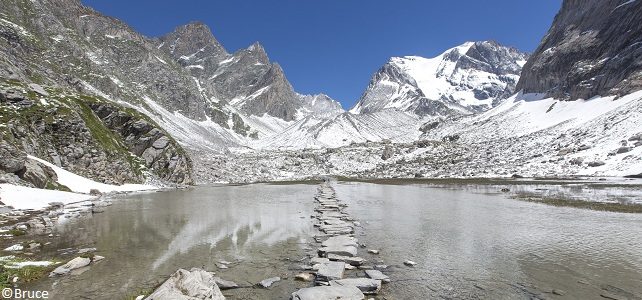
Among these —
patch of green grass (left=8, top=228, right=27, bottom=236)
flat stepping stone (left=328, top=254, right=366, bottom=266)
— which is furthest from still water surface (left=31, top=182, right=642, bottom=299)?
patch of green grass (left=8, top=228, right=27, bottom=236)

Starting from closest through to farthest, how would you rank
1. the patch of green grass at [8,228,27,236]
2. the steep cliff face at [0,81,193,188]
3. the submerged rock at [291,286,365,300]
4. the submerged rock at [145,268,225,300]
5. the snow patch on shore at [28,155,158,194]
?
the submerged rock at [145,268,225,300] < the submerged rock at [291,286,365,300] < the patch of green grass at [8,228,27,236] < the snow patch on shore at [28,155,158,194] < the steep cliff face at [0,81,193,188]

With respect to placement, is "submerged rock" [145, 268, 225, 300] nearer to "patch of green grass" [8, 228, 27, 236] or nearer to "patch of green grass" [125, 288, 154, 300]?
"patch of green grass" [125, 288, 154, 300]

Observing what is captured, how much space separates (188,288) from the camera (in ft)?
40.6

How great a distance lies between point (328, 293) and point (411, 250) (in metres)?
8.79

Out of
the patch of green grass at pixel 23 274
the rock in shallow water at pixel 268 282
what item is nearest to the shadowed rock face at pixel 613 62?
the rock in shallow water at pixel 268 282

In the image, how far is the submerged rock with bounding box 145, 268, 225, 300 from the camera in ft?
38.9

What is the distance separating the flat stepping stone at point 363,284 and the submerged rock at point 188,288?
176 inches

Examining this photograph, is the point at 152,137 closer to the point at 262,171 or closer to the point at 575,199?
the point at 262,171

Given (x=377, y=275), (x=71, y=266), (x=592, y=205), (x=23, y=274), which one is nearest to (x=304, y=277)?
(x=377, y=275)

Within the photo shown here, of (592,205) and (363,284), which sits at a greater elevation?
(592,205)

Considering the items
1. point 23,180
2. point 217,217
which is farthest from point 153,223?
point 23,180

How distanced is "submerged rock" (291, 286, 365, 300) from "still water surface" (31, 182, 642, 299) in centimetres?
102

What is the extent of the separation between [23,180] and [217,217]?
26573 mm

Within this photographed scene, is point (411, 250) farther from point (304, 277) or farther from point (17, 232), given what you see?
point (17, 232)
